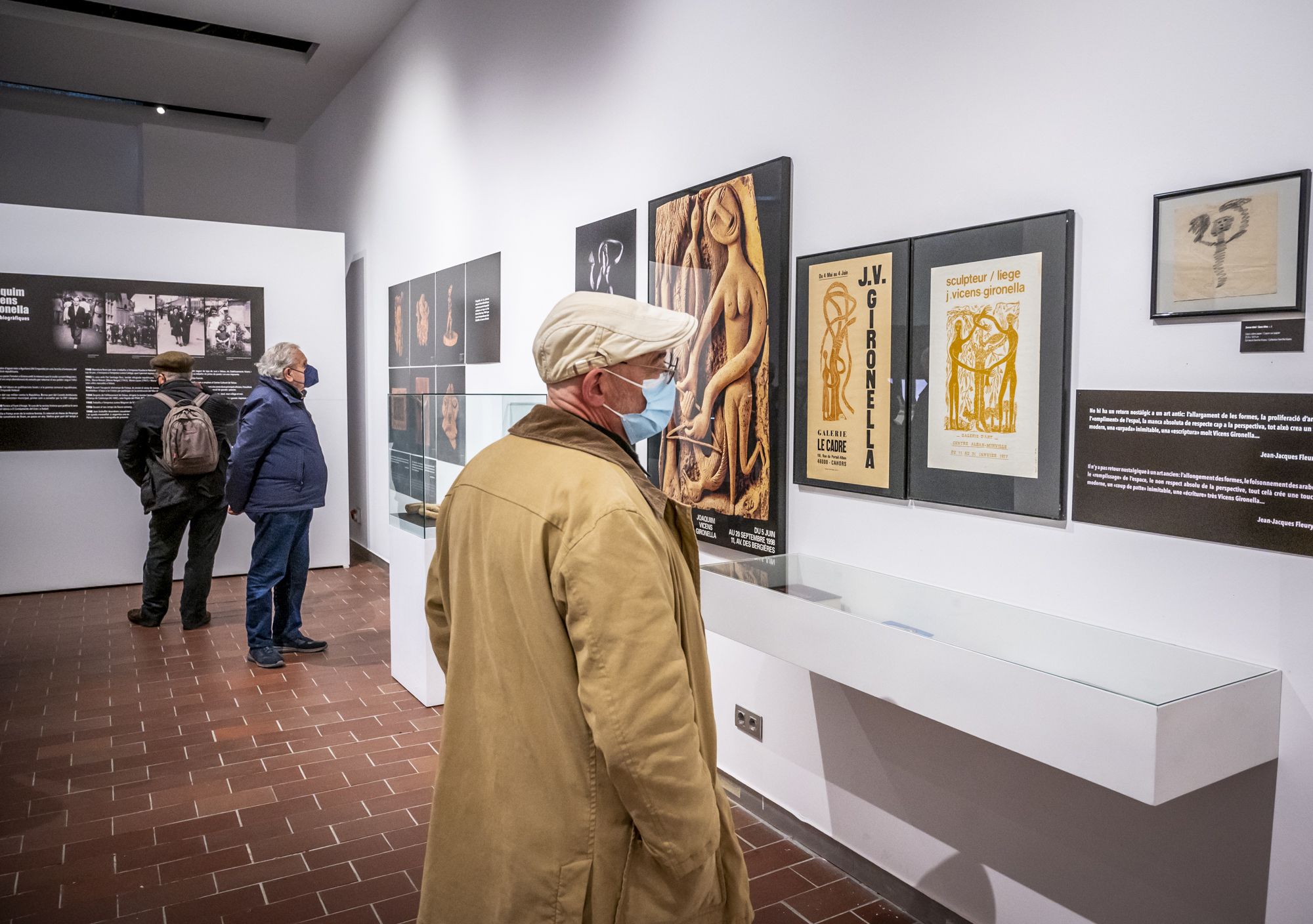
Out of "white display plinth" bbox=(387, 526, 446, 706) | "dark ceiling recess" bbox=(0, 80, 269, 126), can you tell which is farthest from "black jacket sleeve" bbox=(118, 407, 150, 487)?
"dark ceiling recess" bbox=(0, 80, 269, 126)

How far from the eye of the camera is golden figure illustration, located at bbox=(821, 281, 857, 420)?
3.03 m

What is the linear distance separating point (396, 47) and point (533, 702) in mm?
7329

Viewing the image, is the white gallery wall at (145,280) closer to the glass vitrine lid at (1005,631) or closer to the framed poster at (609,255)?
the framed poster at (609,255)

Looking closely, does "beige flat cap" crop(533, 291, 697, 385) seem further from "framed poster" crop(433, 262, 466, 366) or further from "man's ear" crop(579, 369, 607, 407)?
"framed poster" crop(433, 262, 466, 366)

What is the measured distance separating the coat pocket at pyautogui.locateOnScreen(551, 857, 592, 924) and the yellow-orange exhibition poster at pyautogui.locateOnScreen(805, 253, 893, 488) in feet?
5.68

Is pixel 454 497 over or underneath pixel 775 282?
underneath

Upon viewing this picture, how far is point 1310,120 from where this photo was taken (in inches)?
73.3

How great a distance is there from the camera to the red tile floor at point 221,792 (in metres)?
2.96

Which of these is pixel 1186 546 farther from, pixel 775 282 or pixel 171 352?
pixel 171 352

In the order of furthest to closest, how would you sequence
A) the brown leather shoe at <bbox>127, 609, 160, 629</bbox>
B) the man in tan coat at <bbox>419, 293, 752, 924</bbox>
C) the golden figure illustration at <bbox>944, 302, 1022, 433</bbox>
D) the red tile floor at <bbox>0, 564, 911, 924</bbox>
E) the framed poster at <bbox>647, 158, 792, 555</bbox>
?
the brown leather shoe at <bbox>127, 609, 160, 629</bbox> < the framed poster at <bbox>647, 158, 792, 555</bbox> < the red tile floor at <bbox>0, 564, 911, 924</bbox> < the golden figure illustration at <bbox>944, 302, 1022, 433</bbox> < the man in tan coat at <bbox>419, 293, 752, 924</bbox>

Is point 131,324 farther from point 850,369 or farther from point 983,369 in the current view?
point 983,369

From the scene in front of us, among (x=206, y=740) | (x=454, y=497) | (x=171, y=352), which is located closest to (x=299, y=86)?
(x=171, y=352)

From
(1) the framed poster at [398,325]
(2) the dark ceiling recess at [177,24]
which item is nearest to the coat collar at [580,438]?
(1) the framed poster at [398,325]

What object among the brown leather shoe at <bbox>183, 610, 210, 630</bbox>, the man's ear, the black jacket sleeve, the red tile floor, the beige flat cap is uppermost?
the beige flat cap
